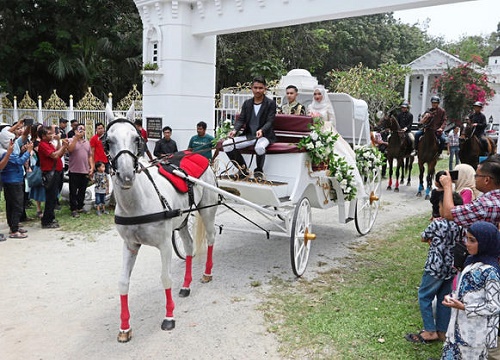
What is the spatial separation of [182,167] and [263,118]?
1.49 m

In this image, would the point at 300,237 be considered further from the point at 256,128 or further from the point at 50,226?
the point at 50,226

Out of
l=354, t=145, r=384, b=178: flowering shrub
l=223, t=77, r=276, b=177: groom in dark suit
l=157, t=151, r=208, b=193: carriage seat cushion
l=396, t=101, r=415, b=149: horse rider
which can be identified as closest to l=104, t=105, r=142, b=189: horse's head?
l=157, t=151, r=208, b=193: carriage seat cushion

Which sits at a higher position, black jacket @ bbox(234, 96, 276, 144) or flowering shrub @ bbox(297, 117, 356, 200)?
black jacket @ bbox(234, 96, 276, 144)

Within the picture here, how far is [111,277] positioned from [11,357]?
6.71 ft

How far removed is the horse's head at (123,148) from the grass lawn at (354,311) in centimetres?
218

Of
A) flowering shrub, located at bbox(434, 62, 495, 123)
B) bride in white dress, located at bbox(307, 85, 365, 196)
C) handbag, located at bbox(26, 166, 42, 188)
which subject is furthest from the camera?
flowering shrub, located at bbox(434, 62, 495, 123)

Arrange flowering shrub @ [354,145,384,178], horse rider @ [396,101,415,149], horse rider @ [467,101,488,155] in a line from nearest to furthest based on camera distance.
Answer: flowering shrub @ [354,145,384,178] → horse rider @ [467,101,488,155] → horse rider @ [396,101,415,149]

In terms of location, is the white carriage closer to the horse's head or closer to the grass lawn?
the grass lawn

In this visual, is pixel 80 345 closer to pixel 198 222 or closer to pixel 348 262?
pixel 198 222

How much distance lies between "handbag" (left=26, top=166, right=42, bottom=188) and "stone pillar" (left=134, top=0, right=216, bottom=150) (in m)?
3.61

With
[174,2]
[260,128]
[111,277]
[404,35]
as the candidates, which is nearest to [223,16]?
[174,2]

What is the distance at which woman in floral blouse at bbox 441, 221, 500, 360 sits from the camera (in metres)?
3.19

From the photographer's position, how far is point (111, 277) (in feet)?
19.9

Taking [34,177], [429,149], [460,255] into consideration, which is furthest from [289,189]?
[429,149]
